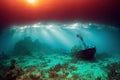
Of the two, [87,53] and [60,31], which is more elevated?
[60,31]

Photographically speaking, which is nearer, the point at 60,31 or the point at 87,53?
the point at 87,53

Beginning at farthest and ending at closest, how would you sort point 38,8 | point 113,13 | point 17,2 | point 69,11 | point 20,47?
point 20,47 < point 113,13 < point 69,11 < point 38,8 < point 17,2

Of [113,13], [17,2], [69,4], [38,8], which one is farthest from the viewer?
[113,13]

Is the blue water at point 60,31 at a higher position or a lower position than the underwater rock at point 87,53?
higher

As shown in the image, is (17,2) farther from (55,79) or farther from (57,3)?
(55,79)

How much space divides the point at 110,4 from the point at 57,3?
4.62 m

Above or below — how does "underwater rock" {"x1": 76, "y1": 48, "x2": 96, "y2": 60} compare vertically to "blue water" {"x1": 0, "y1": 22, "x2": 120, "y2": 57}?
below

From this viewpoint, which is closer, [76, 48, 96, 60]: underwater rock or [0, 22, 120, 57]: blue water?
[76, 48, 96, 60]: underwater rock

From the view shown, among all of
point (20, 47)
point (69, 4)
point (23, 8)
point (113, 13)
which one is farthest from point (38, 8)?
point (20, 47)

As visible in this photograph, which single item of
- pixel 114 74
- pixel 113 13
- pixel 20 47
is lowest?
pixel 114 74

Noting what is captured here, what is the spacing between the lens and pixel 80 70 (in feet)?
41.8

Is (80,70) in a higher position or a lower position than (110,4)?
lower

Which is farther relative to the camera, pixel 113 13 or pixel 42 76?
pixel 113 13

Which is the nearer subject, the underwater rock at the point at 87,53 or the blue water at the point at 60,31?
the underwater rock at the point at 87,53
